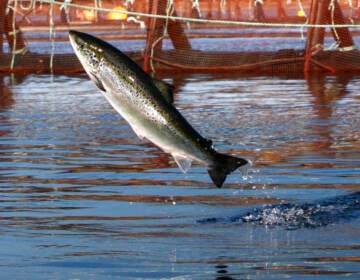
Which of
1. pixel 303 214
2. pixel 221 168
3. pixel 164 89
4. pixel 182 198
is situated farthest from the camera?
pixel 182 198

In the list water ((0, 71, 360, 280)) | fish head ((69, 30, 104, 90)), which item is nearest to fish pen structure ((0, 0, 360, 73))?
water ((0, 71, 360, 280))

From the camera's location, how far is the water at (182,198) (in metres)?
8.41

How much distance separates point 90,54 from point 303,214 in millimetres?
3362

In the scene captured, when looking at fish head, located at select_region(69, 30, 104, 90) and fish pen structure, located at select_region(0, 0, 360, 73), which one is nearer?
fish head, located at select_region(69, 30, 104, 90)

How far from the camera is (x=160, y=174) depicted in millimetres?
12734

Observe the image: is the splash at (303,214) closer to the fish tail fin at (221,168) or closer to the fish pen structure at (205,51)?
the fish tail fin at (221,168)

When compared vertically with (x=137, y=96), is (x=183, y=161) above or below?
below

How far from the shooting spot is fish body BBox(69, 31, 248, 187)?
295 inches

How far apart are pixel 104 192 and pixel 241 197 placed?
4.05ft

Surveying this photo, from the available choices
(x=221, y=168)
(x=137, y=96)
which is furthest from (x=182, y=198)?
(x=137, y=96)

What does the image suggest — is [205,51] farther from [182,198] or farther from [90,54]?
[90,54]

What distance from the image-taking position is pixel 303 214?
1035cm

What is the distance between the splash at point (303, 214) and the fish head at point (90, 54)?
2863 millimetres

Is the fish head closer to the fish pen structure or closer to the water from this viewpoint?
the water
